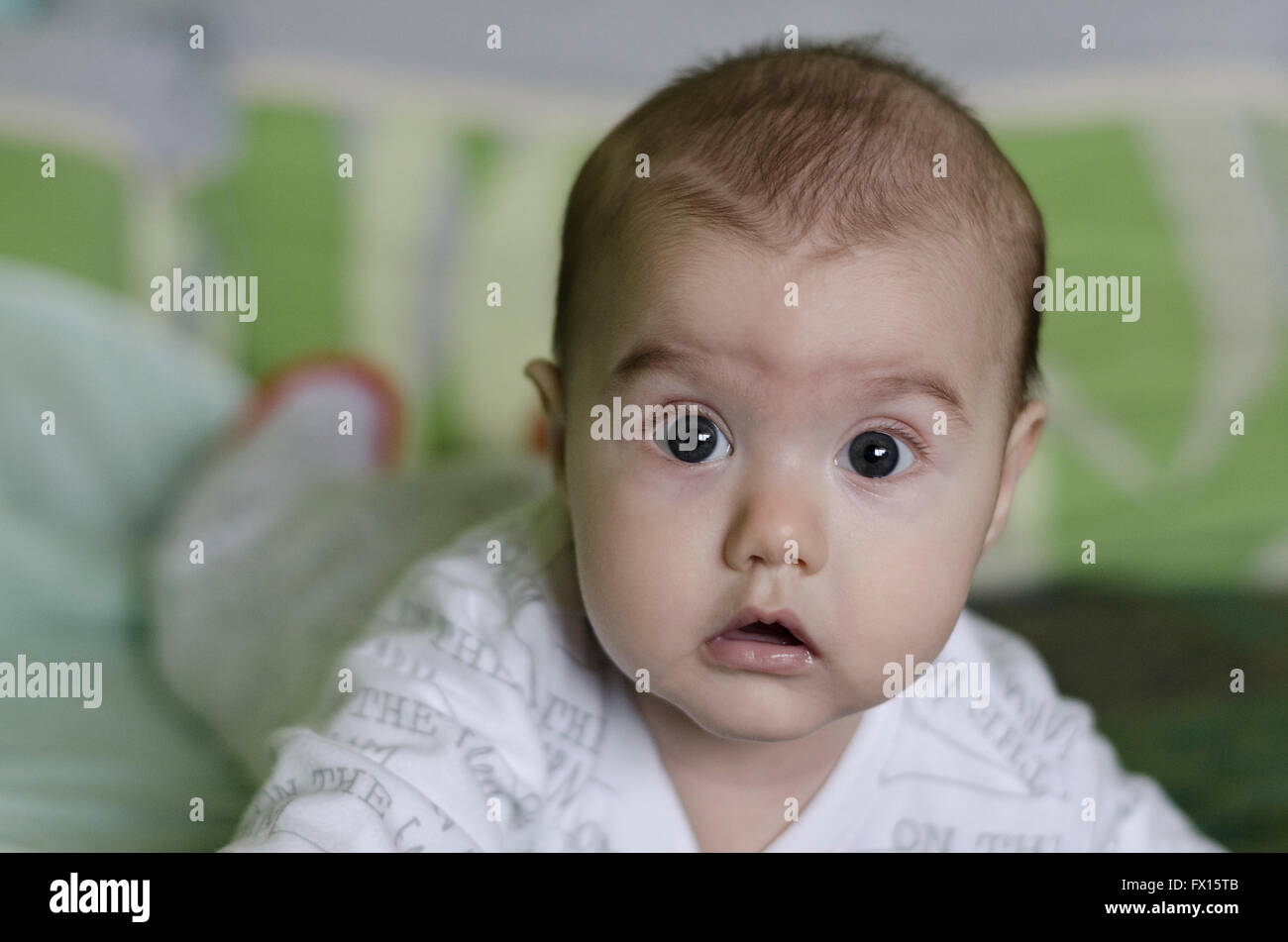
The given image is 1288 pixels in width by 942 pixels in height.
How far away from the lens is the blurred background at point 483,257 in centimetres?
159

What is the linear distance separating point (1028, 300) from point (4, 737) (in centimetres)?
94

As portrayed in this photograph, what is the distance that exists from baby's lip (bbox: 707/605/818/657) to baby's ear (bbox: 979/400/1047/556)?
0.65ft

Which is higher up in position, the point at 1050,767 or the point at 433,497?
the point at 433,497

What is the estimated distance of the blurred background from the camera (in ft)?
5.23

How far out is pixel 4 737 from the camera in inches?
47.8

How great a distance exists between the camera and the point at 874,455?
848mm

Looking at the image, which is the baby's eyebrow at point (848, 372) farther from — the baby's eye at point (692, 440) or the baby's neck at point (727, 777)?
the baby's neck at point (727, 777)

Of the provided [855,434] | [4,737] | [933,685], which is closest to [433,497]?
[4,737]
